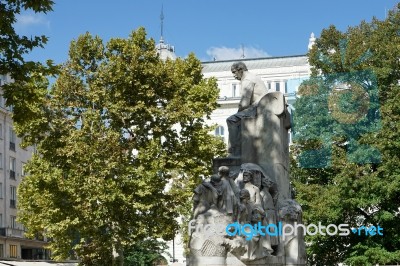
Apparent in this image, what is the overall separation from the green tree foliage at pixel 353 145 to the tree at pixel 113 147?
14.3 feet

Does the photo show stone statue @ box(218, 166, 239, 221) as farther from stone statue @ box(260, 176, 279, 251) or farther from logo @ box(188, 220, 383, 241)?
stone statue @ box(260, 176, 279, 251)

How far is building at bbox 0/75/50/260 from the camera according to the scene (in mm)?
58812

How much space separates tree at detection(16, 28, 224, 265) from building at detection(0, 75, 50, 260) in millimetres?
23364

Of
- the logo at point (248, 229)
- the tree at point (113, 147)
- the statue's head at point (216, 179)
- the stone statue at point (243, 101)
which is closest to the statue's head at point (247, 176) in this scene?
the statue's head at point (216, 179)

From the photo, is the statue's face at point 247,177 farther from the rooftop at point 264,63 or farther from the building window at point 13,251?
the rooftop at point 264,63

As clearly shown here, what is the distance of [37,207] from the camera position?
3478 cm

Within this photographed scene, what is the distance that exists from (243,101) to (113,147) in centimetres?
1748

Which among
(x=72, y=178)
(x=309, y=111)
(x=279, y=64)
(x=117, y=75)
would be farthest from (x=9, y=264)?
(x=279, y=64)

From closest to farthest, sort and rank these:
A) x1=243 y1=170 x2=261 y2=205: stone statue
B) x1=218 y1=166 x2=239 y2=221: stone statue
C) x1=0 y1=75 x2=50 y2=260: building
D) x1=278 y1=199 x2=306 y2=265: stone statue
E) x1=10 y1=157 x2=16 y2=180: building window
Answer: x1=218 y1=166 x2=239 y2=221: stone statue
x1=243 y1=170 x2=261 y2=205: stone statue
x1=278 y1=199 x2=306 y2=265: stone statue
x1=0 y1=75 x2=50 y2=260: building
x1=10 y1=157 x2=16 y2=180: building window

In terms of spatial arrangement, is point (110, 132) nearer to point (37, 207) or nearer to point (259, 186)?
point (37, 207)

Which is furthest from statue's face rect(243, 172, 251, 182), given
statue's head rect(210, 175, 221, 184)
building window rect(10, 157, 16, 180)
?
building window rect(10, 157, 16, 180)

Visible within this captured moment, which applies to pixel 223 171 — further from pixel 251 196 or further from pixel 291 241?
pixel 291 241

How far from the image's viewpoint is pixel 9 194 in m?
61.0

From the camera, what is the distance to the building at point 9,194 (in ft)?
193
